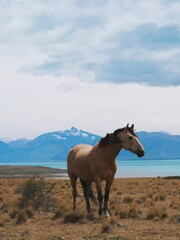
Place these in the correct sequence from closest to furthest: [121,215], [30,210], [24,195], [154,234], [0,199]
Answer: [154,234]
[121,215]
[30,210]
[24,195]
[0,199]

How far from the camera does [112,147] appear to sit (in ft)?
40.9

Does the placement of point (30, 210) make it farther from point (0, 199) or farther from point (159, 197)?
A: point (159, 197)

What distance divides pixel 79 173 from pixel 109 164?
5.59 ft

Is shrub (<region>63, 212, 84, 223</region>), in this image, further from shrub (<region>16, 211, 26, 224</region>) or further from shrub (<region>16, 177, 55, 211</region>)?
shrub (<region>16, 177, 55, 211</region>)

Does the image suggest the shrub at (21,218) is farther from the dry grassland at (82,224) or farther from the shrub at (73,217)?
the shrub at (73,217)

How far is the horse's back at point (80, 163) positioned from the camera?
13258 mm

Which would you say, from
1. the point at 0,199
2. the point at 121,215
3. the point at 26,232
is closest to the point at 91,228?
the point at 26,232

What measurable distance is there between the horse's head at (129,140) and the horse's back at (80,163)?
1.67 m

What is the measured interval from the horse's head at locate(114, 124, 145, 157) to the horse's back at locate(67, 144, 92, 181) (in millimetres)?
1668

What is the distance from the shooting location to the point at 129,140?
11914 mm

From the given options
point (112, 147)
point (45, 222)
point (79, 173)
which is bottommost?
point (45, 222)

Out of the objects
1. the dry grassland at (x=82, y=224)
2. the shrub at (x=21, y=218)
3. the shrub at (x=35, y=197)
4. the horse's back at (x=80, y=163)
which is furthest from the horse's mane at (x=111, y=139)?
the shrub at (x=35, y=197)

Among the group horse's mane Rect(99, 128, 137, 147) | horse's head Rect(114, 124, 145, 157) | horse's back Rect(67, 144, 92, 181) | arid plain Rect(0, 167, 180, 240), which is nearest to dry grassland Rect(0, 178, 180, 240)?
arid plain Rect(0, 167, 180, 240)

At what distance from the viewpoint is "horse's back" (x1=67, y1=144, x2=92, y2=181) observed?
1326cm
